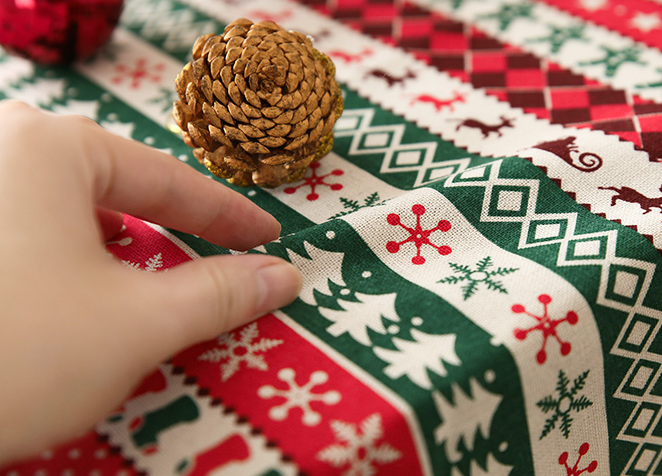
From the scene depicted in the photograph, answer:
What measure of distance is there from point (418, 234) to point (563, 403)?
0.55ft

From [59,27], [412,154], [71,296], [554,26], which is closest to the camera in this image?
[71,296]

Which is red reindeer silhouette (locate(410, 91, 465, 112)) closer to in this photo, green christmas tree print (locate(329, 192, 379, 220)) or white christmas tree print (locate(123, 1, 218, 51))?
green christmas tree print (locate(329, 192, 379, 220))

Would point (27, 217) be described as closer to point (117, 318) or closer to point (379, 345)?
point (117, 318)

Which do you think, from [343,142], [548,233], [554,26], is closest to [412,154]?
[343,142]

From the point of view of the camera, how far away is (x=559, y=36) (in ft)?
2.66

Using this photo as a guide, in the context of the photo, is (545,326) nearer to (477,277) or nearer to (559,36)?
(477,277)

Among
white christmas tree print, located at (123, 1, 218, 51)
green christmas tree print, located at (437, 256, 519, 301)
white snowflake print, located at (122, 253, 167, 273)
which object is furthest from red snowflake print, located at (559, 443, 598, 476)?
white christmas tree print, located at (123, 1, 218, 51)

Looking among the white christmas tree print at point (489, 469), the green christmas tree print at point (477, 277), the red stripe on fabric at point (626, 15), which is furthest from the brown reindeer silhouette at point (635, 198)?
the red stripe on fabric at point (626, 15)

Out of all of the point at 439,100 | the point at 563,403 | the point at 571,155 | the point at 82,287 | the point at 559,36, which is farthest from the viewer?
the point at 559,36

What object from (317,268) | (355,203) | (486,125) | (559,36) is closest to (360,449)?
(317,268)

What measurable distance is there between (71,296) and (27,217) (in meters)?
0.05

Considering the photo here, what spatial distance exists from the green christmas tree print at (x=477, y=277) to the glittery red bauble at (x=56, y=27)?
0.55 metres

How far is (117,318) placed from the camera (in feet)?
1.14

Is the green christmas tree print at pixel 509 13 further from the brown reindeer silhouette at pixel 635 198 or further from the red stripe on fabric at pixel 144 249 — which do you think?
the red stripe on fabric at pixel 144 249
